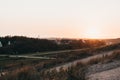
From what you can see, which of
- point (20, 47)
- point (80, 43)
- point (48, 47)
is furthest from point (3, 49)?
point (80, 43)

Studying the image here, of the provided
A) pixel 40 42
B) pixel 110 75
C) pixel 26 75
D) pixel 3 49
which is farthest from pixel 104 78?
pixel 40 42

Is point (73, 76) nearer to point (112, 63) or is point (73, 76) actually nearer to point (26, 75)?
point (26, 75)

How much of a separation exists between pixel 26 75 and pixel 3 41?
11069 centimetres

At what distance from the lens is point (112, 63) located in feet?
80.6

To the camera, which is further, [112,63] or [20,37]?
[20,37]

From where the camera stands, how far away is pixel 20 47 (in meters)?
108

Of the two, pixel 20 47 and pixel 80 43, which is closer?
pixel 20 47

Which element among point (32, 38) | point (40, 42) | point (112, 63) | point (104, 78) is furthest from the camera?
point (32, 38)

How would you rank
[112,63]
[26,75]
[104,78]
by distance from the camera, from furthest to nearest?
[112,63] → [26,75] → [104,78]

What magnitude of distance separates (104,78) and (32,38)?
110 meters

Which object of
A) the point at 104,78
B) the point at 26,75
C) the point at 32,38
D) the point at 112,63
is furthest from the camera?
the point at 32,38

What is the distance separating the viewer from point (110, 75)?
19.3 metres

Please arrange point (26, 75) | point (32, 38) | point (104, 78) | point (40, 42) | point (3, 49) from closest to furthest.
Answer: point (104, 78) < point (26, 75) < point (3, 49) < point (40, 42) < point (32, 38)

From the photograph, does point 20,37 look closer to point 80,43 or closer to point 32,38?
point 32,38
